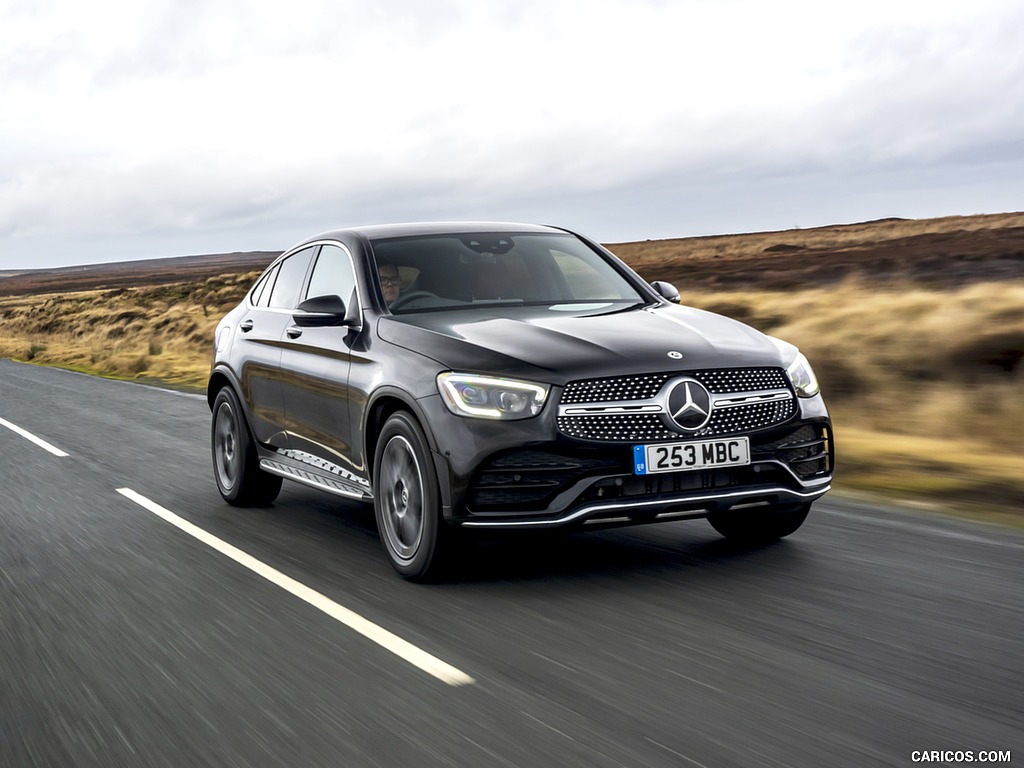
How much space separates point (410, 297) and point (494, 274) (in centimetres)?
55

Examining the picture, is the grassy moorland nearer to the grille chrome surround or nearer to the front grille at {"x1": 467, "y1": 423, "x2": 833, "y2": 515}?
the grille chrome surround

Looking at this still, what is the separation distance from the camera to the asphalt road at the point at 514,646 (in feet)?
12.4

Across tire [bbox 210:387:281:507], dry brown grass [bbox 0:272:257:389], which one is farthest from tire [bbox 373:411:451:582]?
dry brown grass [bbox 0:272:257:389]

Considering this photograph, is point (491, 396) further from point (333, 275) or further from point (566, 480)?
point (333, 275)

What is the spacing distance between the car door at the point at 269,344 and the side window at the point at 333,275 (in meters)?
0.23

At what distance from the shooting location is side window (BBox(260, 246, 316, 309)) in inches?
311

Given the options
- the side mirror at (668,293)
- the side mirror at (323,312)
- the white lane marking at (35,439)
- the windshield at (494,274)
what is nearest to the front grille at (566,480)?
the windshield at (494,274)

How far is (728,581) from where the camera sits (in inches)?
230

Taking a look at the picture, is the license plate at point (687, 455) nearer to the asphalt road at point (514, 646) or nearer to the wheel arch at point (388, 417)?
the asphalt road at point (514, 646)

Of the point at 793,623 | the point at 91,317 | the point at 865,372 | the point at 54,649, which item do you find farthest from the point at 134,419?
the point at 91,317

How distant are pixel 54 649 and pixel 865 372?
1010cm

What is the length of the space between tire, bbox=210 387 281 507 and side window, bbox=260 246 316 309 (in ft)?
2.63

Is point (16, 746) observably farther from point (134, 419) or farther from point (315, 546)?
point (134, 419)

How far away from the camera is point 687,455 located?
5.55 metres
